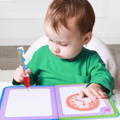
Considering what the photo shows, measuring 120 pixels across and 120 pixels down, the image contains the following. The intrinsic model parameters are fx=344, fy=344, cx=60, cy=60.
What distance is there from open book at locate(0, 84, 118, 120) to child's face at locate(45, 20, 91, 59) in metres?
0.08

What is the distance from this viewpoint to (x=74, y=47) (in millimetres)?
813

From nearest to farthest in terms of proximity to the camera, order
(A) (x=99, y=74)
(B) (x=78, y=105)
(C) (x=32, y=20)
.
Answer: (B) (x=78, y=105)
(A) (x=99, y=74)
(C) (x=32, y=20)

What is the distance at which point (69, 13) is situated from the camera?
0.77 m

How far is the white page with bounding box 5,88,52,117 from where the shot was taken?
690 mm

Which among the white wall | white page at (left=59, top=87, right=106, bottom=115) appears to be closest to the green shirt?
white page at (left=59, top=87, right=106, bottom=115)

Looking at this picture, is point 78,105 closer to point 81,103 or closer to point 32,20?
point 81,103

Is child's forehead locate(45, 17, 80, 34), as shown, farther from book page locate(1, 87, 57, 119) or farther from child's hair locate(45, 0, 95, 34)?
book page locate(1, 87, 57, 119)

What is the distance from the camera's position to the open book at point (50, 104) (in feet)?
2.23

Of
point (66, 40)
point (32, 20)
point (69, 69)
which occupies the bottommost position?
point (32, 20)

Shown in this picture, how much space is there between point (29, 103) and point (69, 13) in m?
0.22

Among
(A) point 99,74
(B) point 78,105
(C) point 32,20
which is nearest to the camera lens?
(B) point 78,105

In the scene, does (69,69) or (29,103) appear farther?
(69,69)

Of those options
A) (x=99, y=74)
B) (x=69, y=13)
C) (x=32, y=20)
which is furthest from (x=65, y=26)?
(x=32, y=20)

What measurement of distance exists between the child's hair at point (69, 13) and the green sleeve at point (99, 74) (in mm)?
121
